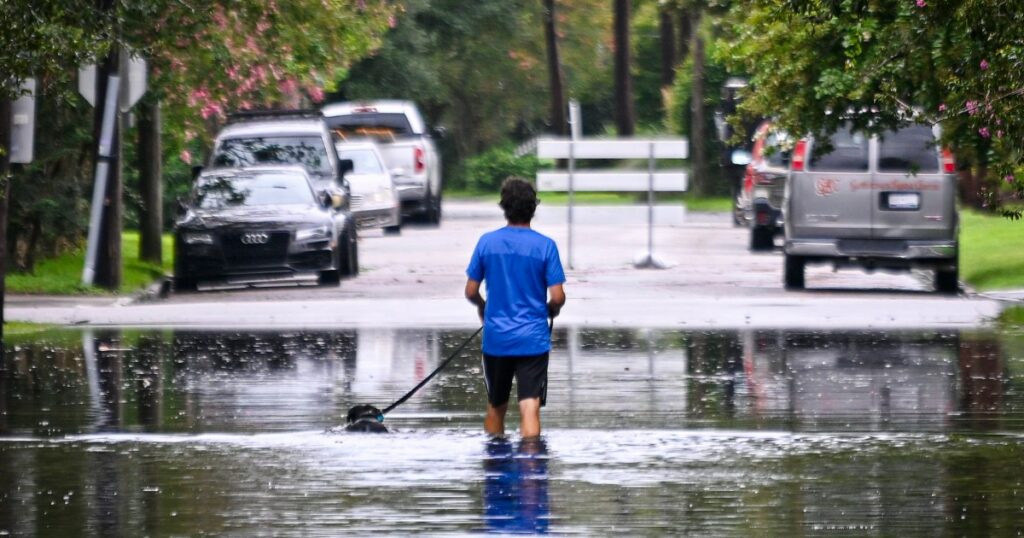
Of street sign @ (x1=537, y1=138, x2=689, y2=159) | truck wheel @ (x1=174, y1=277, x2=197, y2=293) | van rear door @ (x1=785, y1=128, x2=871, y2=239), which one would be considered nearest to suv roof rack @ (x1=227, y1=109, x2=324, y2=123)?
street sign @ (x1=537, y1=138, x2=689, y2=159)

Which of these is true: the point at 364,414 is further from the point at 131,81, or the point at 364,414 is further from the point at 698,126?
the point at 698,126

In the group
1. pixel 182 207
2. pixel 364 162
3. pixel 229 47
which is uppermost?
pixel 229 47

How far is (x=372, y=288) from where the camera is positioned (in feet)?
85.0

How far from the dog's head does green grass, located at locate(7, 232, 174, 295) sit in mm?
13346

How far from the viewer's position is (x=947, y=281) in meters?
24.9

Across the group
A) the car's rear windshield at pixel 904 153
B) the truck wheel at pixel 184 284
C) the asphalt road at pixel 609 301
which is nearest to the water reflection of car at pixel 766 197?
the asphalt road at pixel 609 301

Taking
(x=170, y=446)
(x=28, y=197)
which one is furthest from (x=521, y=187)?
(x=28, y=197)

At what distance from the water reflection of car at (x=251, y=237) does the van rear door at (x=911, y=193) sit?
6.62 m

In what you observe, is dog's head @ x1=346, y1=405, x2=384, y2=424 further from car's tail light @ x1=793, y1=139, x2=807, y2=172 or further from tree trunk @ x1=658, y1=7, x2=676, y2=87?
tree trunk @ x1=658, y1=7, x2=676, y2=87

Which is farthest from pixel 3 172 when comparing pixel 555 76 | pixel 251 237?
pixel 555 76

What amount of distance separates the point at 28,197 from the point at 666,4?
47.6 feet

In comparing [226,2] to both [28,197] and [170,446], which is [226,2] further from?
[170,446]

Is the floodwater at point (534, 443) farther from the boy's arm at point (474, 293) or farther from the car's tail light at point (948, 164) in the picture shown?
the car's tail light at point (948, 164)

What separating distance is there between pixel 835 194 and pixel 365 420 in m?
13.1
